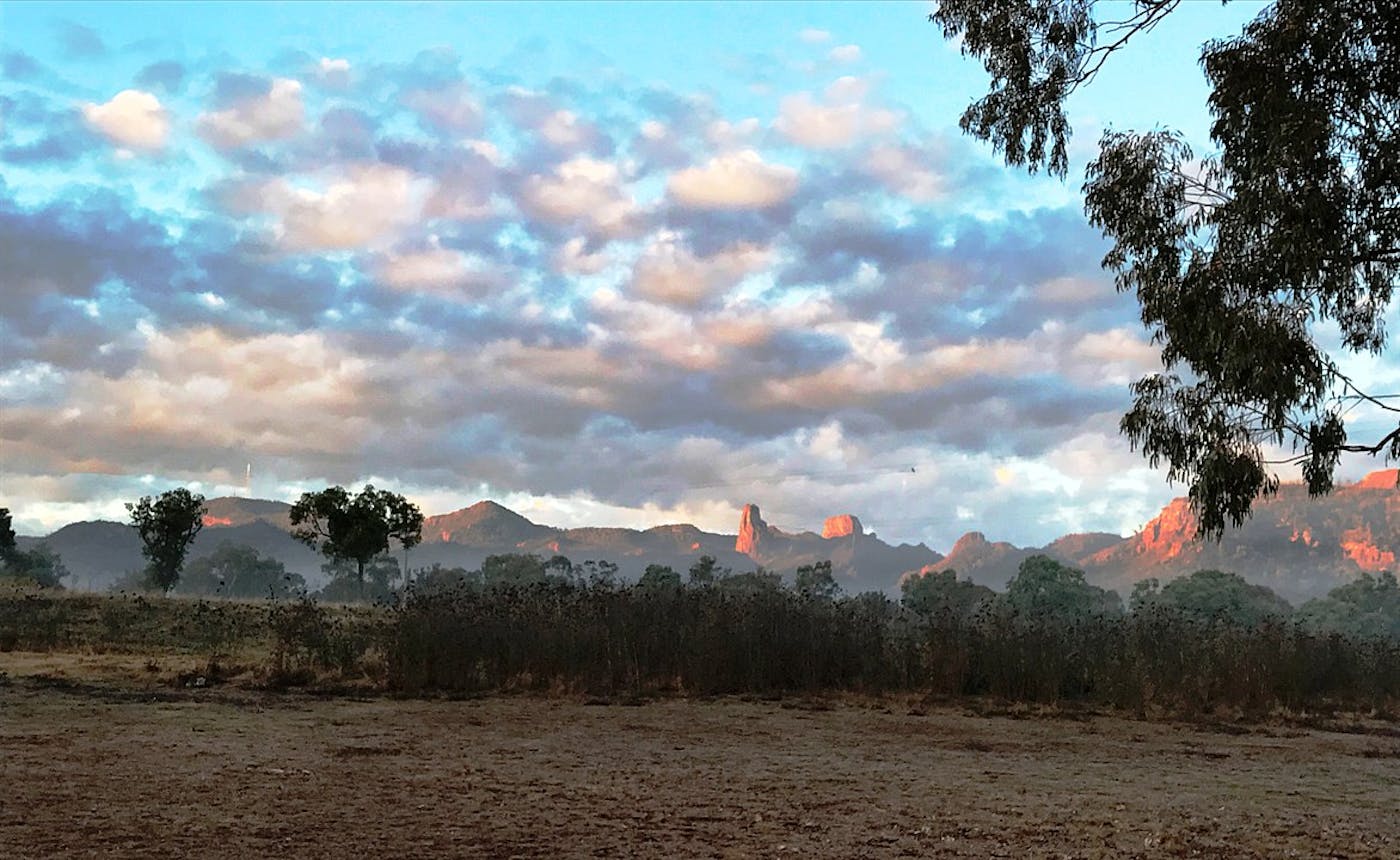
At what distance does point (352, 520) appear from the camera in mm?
48188

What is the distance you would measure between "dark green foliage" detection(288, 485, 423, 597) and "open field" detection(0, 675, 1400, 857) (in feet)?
111

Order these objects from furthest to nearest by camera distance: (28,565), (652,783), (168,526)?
(28,565)
(168,526)
(652,783)

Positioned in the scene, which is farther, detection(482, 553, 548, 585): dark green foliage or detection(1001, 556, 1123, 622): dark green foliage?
detection(482, 553, 548, 585): dark green foliage

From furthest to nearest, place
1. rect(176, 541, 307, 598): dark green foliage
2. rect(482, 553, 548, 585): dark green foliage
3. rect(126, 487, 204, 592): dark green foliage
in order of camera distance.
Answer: rect(176, 541, 307, 598): dark green foliage < rect(482, 553, 548, 585): dark green foliage < rect(126, 487, 204, 592): dark green foliage

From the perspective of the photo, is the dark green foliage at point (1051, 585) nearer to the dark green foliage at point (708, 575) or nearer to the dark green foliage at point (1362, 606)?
the dark green foliage at point (1362, 606)

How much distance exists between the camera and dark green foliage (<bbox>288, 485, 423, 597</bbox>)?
47.8m

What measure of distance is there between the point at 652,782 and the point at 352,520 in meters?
42.0

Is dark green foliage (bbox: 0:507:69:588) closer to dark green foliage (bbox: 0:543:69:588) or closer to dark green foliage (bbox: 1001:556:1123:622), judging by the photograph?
dark green foliage (bbox: 0:543:69:588)

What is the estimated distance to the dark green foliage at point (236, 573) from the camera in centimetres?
12762

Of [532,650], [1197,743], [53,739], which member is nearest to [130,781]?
[53,739]

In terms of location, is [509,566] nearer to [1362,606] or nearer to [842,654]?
[1362,606]

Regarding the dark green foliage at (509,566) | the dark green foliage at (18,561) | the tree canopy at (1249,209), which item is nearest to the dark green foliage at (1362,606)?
the dark green foliage at (509,566)

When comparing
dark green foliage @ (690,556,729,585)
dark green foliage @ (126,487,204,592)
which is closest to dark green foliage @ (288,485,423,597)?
dark green foliage @ (126,487,204,592)

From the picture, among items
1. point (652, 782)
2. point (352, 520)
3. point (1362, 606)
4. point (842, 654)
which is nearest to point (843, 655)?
point (842, 654)
